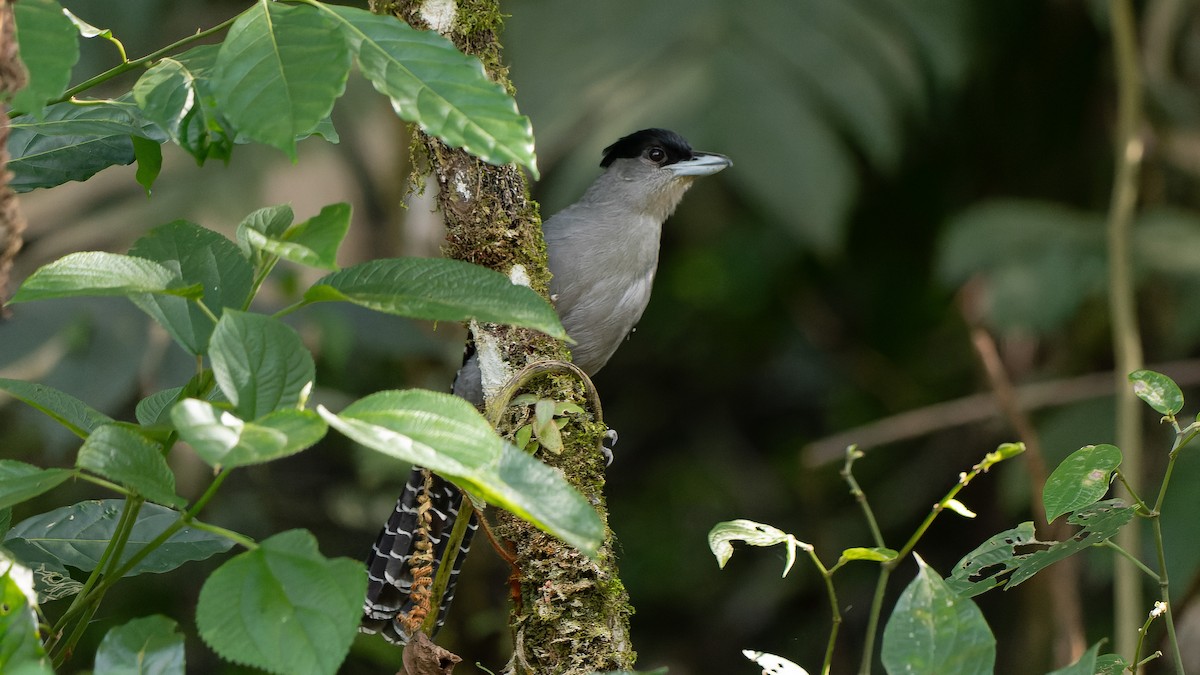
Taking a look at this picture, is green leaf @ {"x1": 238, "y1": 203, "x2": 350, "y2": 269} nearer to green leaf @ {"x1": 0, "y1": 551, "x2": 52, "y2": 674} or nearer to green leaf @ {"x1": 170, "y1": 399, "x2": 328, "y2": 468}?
green leaf @ {"x1": 170, "y1": 399, "x2": 328, "y2": 468}

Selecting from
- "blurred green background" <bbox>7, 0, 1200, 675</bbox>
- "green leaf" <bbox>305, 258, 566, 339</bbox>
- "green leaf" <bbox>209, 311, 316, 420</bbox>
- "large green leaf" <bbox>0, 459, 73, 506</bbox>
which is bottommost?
"blurred green background" <bbox>7, 0, 1200, 675</bbox>

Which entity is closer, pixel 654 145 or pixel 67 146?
pixel 67 146

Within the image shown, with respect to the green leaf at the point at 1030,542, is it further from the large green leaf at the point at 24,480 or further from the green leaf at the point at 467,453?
the large green leaf at the point at 24,480

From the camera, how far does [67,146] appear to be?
172 centimetres

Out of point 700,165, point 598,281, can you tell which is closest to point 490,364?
point 598,281

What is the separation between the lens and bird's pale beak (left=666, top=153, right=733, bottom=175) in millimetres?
4121

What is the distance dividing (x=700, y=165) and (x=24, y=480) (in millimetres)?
3275

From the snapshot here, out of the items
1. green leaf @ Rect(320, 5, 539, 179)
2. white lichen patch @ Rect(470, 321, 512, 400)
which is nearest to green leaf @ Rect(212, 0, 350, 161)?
green leaf @ Rect(320, 5, 539, 179)

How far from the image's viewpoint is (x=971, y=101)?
630cm

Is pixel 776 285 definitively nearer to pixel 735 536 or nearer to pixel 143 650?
pixel 735 536

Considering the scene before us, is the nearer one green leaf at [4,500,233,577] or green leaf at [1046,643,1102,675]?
green leaf at [1046,643,1102,675]

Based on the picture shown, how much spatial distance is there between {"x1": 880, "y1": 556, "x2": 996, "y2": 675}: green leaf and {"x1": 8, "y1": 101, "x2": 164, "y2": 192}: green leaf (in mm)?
1222

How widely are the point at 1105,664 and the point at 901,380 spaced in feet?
17.1

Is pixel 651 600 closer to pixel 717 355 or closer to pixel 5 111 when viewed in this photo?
pixel 717 355
